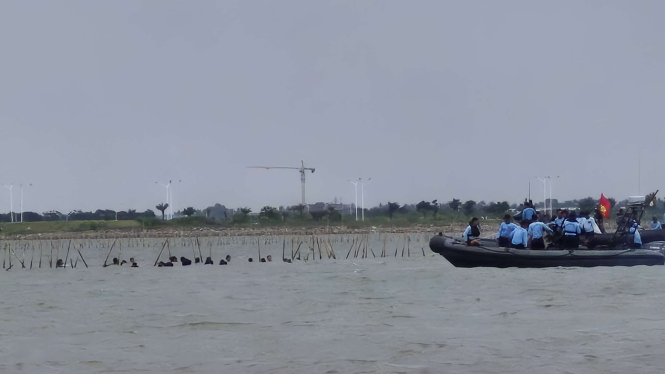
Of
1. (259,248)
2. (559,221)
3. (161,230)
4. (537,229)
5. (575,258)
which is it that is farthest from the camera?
(161,230)

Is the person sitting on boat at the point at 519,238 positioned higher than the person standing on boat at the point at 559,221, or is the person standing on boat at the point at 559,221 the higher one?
the person standing on boat at the point at 559,221

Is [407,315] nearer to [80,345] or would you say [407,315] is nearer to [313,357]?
[313,357]

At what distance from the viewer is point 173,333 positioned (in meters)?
14.3

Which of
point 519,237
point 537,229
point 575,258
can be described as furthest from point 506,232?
point 575,258

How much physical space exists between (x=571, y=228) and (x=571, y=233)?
5.9 inches

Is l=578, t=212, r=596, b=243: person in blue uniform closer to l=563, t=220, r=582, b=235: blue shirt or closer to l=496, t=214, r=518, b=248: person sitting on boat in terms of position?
l=563, t=220, r=582, b=235: blue shirt

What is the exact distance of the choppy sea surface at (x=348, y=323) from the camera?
1148 cm

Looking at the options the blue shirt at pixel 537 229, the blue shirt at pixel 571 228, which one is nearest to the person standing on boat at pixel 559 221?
the blue shirt at pixel 571 228

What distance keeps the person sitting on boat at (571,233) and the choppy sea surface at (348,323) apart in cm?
93

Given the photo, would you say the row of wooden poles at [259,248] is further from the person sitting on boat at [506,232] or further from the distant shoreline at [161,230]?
the person sitting on boat at [506,232]

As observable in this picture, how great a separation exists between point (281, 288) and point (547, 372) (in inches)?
461

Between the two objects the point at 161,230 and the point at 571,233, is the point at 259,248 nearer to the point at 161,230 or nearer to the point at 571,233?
the point at 571,233

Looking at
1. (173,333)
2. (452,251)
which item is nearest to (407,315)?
(173,333)

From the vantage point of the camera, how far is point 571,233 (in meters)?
23.5
